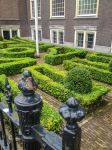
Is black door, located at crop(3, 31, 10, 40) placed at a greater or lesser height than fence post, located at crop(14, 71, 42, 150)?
greater

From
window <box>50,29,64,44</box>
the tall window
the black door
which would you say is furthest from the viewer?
the black door

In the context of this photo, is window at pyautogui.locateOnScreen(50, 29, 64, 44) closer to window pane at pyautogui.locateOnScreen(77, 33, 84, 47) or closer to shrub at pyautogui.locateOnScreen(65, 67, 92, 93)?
window pane at pyautogui.locateOnScreen(77, 33, 84, 47)

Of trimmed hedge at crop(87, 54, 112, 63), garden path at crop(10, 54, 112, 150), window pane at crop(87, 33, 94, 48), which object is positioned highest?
window pane at crop(87, 33, 94, 48)

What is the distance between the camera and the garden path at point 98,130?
4457 millimetres

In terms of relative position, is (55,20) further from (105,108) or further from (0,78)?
(105,108)

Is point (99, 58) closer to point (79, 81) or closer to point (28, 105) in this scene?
point (79, 81)

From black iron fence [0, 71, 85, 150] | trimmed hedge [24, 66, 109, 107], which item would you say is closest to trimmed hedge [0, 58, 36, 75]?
trimmed hedge [24, 66, 109, 107]

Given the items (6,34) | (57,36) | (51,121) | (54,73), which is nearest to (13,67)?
(54,73)

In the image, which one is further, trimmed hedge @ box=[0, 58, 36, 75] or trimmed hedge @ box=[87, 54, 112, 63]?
trimmed hedge @ box=[87, 54, 112, 63]

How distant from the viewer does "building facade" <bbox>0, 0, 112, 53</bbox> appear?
16117 mm

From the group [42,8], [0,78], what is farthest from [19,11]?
[0,78]

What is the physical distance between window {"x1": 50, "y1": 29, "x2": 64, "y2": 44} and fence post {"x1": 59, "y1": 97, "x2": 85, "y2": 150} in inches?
812

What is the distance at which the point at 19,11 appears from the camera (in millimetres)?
26156

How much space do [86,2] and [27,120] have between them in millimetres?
18202
